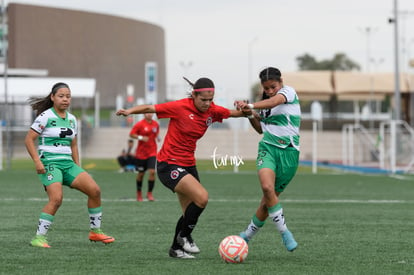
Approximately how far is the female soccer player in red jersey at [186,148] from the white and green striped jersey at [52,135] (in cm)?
141

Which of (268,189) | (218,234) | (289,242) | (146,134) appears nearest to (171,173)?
(268,189)

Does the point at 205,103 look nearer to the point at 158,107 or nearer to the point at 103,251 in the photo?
the point at 158,107

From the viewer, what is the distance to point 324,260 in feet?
30.2

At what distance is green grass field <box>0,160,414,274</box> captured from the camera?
8.71m

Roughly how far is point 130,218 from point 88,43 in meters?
97.7

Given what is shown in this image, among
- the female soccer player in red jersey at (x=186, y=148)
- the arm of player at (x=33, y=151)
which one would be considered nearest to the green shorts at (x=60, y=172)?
the arm of player at (x=33, y=151)

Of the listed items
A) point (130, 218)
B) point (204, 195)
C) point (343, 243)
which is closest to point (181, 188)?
point (204, 195)

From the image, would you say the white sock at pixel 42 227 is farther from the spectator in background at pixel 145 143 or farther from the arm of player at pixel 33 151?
the spectator in background at pixel 145 143

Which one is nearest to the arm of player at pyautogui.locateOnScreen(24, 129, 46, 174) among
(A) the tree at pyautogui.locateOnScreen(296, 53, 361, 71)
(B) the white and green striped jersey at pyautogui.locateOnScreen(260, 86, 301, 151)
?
(B) the white and green striped jersey at pyautogui.locateOnScreen(260, 86, 301, 151)

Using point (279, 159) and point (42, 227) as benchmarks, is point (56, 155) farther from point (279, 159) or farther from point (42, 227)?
point (279, 159)

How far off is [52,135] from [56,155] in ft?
0.77

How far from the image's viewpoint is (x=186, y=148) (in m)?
9.59

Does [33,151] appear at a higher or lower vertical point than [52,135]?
lower

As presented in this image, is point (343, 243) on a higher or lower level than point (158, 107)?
lower
